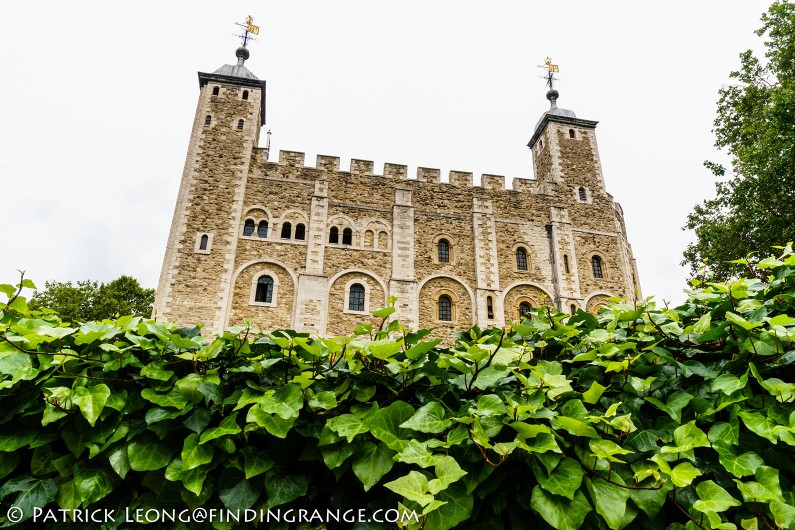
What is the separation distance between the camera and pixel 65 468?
6.17 ft

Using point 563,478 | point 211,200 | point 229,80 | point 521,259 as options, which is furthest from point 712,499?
point 229,80

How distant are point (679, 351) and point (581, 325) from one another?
1.62 ft

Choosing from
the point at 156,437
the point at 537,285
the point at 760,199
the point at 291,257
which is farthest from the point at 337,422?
the point at 537,285

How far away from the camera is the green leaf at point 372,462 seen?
5.84ft

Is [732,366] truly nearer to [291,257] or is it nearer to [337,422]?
[337,422]

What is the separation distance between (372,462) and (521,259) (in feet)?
73.2

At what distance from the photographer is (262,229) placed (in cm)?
2139

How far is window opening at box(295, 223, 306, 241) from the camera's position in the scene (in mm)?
21531

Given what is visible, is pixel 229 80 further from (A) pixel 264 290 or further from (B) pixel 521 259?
(B) pixel 521 259

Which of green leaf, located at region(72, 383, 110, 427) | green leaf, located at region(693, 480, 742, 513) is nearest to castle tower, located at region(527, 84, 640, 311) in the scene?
green leaf, located at region(693, 480, 742, 513)

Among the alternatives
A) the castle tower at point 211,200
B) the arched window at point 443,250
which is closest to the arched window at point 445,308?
the arched window at point 443,250

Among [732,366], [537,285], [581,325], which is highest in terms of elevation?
[537,285]

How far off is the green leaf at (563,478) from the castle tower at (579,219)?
68.4 ft

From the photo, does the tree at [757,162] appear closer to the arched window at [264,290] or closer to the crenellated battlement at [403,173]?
the crenellated battlement at [403,173]
